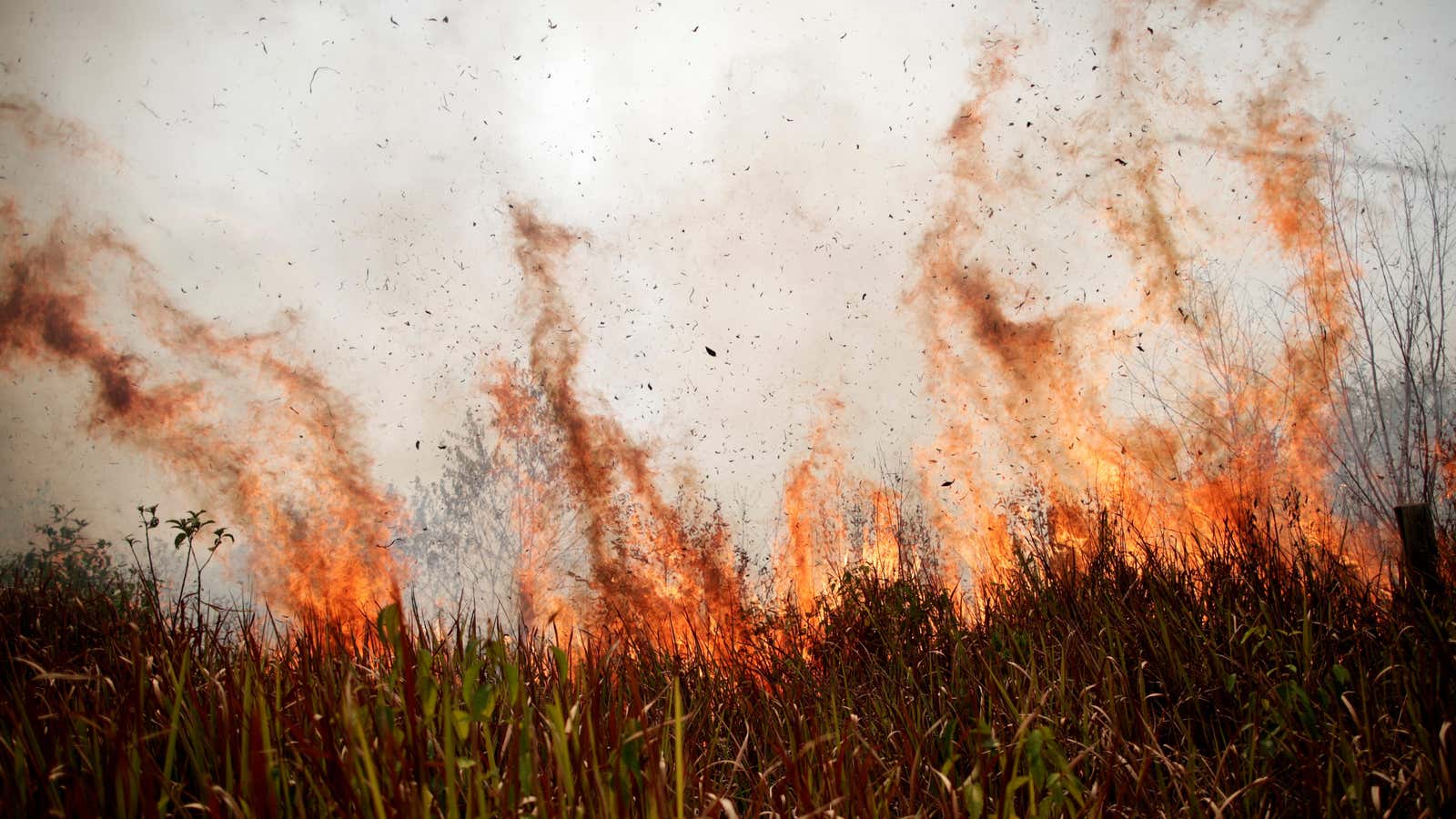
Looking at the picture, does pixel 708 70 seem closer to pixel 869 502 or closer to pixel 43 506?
pixel 869 502

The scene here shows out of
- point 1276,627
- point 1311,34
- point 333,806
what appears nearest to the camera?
point 333,806

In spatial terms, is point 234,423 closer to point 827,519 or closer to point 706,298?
point 706,298

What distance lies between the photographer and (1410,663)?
6.19 feet

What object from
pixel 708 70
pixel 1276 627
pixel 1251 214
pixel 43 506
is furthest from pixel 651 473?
pixel 1251 214

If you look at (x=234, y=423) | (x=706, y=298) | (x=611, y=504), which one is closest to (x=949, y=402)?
(x=706, y=298)

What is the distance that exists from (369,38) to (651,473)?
8.69ft

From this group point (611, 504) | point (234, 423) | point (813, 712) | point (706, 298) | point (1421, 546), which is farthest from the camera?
point (706, 298)

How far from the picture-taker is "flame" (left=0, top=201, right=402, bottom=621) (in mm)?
3723

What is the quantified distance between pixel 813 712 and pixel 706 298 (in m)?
2.54

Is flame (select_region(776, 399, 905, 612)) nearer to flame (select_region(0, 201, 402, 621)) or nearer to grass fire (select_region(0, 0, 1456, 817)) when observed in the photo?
grass fire (select_region(0, 0, 1456, 817))

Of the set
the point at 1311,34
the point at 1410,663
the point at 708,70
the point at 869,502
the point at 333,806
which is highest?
the point at 708,70

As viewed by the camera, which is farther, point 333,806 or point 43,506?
point 43,506

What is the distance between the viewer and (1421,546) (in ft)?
7.28

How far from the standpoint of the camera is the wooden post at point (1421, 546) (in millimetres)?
2193
